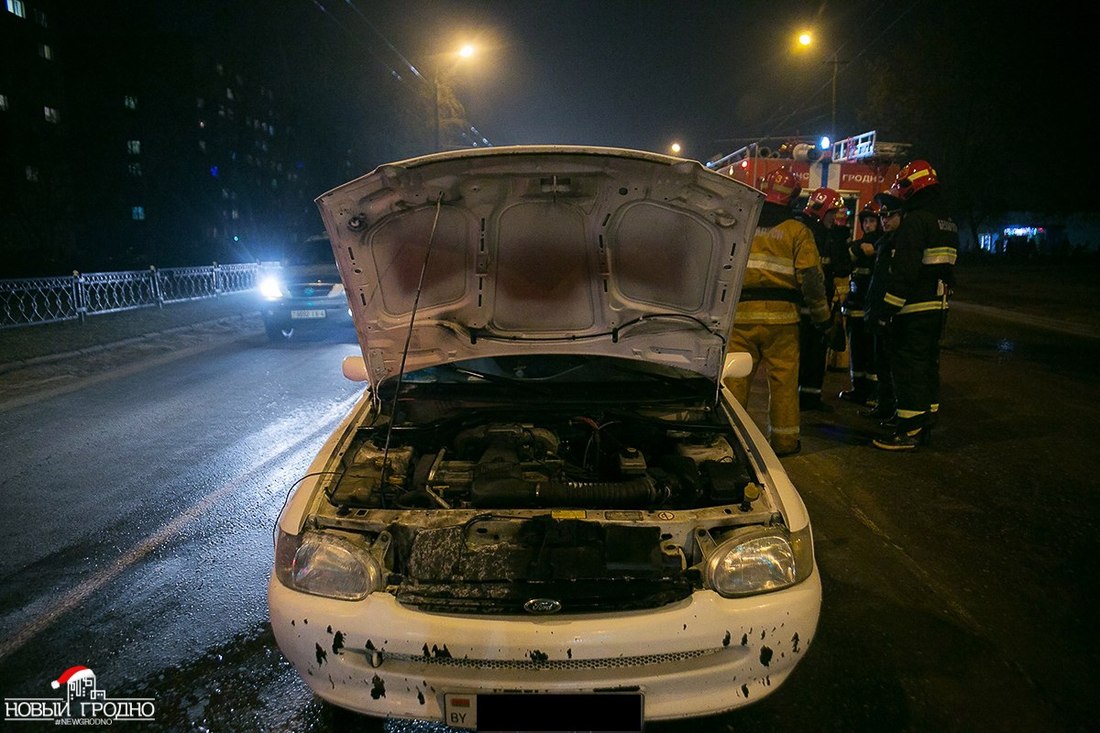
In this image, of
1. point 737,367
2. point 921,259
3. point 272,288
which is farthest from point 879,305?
point 272,288

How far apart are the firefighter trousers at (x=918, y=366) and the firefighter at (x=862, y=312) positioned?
1.42m

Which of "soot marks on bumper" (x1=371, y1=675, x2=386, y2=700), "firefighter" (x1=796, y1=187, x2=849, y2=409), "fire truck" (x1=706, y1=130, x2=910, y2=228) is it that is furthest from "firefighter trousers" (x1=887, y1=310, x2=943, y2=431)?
"fire truck" (x1=706, y1=130, x2=910, y2=228)

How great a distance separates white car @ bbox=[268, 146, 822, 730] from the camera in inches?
78.7

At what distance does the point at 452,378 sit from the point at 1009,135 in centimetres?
3219

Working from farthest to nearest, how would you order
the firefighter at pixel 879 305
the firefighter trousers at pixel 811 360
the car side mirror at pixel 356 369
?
the firefighter trousers at pixel 811 360 < the firefighter at pixel 879 305 < the car side mirror at pixel 356 369

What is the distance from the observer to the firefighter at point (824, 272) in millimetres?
6316

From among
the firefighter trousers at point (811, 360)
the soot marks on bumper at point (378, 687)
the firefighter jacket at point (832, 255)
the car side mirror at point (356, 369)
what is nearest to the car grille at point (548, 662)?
the soot marks on bumper at point (378, 687)

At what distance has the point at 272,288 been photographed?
36.0ft

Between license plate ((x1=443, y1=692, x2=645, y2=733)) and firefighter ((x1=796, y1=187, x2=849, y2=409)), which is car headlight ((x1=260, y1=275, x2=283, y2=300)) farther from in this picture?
license plate ((x1=443, y1=692, x2=645, y2=733))

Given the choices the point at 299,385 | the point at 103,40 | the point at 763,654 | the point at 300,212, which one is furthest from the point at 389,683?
the point at 103,40

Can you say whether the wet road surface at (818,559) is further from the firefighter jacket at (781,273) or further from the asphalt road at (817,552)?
the firefighter jacket at (781,273)

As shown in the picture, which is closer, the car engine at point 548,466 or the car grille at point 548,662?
the car grille at point 548,662

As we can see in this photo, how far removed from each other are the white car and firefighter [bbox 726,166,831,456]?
6.23ft

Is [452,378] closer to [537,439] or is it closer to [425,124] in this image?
[537,439]
